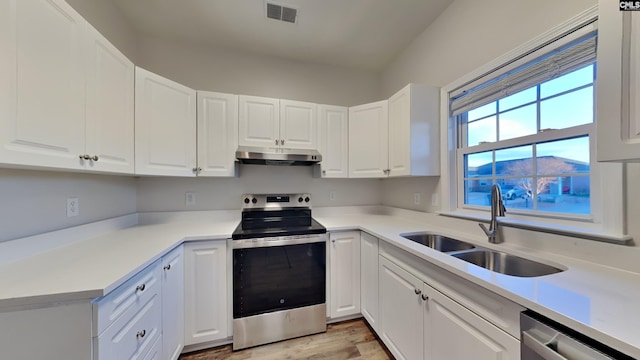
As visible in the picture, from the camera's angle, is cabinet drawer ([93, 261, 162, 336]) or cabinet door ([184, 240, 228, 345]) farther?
cabinet door ([184, 240, 228, 345])

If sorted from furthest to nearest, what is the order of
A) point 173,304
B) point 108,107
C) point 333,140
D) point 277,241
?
point 333,140, point 277,241, point 173,304, point 108,107

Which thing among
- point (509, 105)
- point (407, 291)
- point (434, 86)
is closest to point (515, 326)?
point (407, 291)

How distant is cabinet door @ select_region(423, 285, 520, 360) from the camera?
2.65 ft

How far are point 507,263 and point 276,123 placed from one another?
80.0 inches

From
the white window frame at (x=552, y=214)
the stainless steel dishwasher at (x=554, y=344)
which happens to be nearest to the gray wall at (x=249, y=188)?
the white window frame at (x=552, y=214)

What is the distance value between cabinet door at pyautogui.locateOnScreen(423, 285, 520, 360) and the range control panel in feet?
4.86

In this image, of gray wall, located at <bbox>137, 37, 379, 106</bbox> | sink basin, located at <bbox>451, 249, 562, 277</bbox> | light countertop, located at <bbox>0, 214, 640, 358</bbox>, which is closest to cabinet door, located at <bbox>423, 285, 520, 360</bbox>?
light countertop, located at <bbox>0, 214, 640, 358</bbox>

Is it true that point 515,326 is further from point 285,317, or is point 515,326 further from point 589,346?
point 285,317

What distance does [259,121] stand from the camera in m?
2.10

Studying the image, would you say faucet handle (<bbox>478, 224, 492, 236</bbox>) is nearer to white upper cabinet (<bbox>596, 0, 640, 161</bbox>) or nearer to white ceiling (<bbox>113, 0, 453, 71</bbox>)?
white upper cabinet (<bbox>596, 0, 640, 161</bbox>)

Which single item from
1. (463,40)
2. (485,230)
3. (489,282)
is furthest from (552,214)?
(463,40)

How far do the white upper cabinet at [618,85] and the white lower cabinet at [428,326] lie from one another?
0.72 m

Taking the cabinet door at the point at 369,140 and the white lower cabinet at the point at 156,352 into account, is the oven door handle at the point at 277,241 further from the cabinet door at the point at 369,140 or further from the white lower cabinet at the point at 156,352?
the cabinet door at the point at 369,140

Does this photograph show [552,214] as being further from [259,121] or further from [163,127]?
[163,127]
